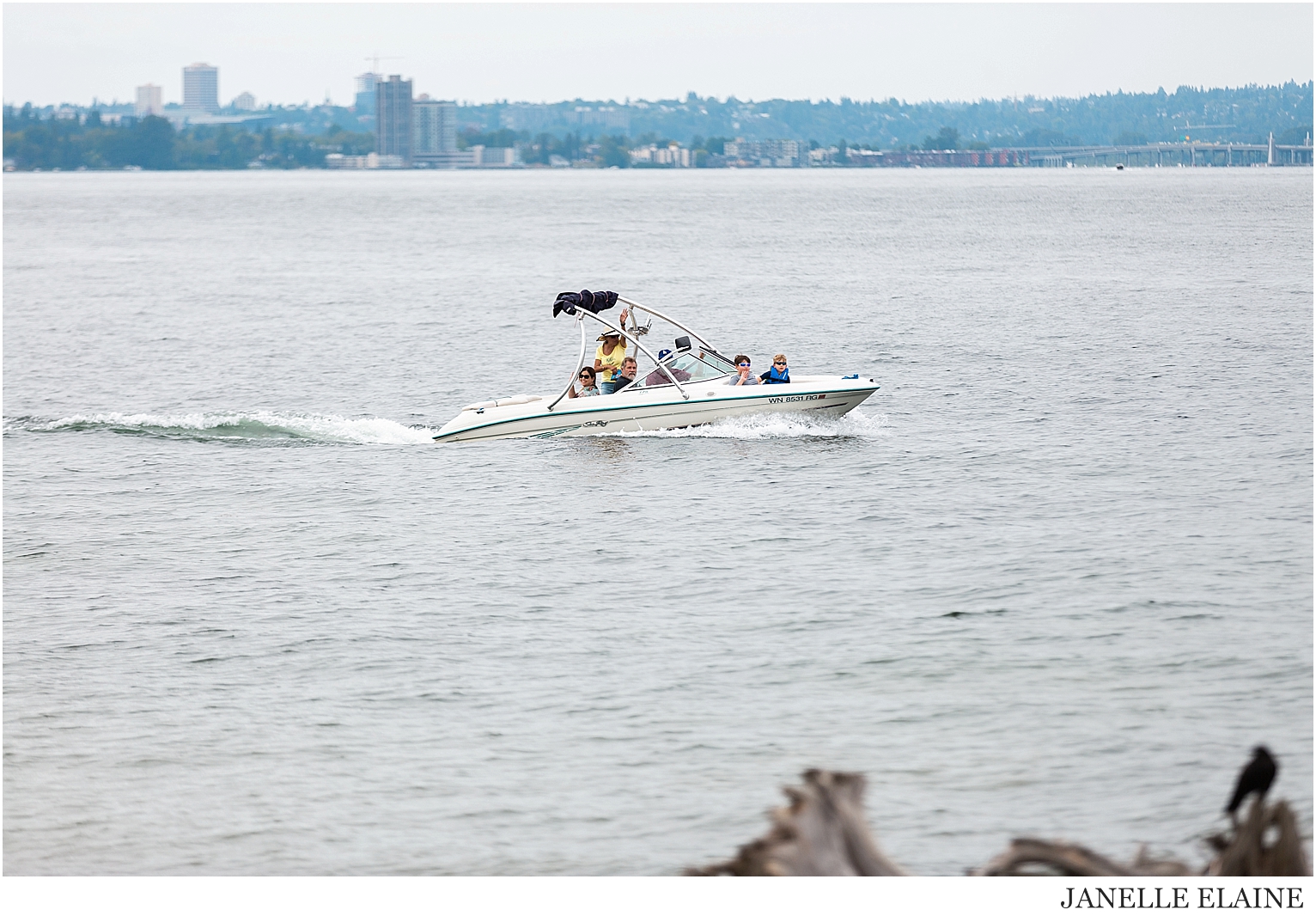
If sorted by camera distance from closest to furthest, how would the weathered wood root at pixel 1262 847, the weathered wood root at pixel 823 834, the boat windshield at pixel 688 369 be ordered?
1. the weathered wood root at pixel 823 834
2. the weathered wood root at pixel 1262 847
3. the boat windshield at pixel 688 369

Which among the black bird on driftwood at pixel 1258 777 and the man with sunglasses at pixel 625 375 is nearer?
the black bird on driftwood at pixel 1258 777

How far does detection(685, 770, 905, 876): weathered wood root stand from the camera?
761cm

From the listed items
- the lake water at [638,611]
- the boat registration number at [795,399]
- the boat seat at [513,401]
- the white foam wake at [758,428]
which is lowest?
the lake water at [638,611]

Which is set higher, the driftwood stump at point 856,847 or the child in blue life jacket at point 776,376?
the child in blue life jacket at point 776,376

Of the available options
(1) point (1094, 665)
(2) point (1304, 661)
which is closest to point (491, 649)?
(1) point (1094, 665)

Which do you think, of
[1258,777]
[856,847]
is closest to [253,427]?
[856,847]

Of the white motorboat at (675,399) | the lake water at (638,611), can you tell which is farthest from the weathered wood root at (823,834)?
the white motorboat at (675,399)

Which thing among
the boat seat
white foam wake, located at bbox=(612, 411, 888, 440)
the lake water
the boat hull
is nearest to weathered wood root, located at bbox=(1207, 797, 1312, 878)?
the lake water

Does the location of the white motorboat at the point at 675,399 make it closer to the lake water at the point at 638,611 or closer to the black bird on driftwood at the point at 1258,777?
the lake water at the point at 638,611

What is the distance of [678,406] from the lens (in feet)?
92.3

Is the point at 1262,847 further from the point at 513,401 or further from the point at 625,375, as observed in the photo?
the point at 513,401

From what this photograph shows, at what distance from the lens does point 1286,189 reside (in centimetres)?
18038

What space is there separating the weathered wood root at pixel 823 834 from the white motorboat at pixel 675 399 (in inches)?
798

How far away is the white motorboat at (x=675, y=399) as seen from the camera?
2809 cm
